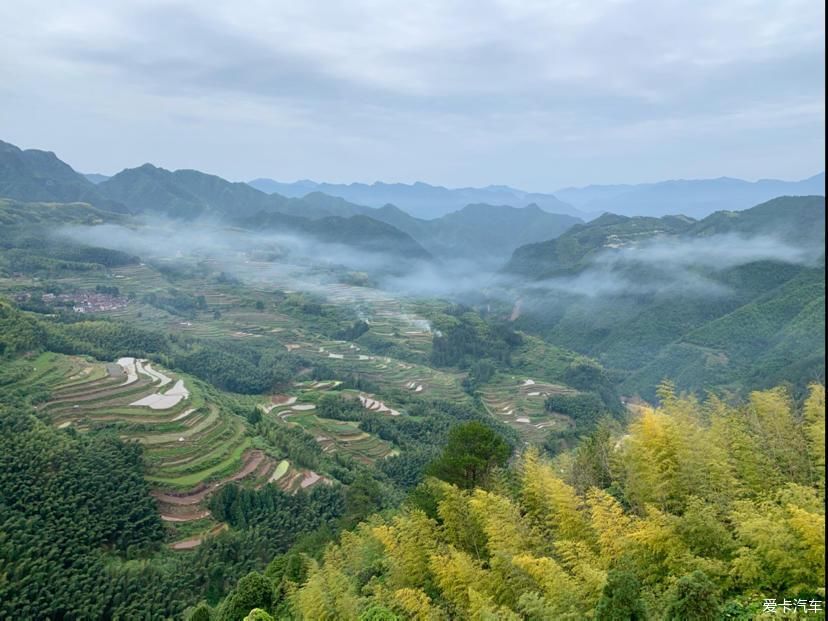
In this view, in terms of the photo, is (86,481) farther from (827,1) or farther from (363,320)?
(363,320)

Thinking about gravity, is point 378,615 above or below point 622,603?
below

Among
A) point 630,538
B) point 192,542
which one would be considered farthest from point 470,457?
point 192,542

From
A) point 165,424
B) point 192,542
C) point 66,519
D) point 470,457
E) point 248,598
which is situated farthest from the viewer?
point 165,424

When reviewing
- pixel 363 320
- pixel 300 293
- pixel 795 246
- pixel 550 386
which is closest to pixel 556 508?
pixel 550 386

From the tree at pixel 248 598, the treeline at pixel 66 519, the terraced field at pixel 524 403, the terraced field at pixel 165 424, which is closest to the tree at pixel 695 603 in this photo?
the tree at pixel 248 598

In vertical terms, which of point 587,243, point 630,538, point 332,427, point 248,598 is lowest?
point 332,427

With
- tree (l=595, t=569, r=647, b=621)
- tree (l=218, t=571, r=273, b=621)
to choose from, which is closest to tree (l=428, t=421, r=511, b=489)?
tree (l=218, t=571, r=273, b=621)

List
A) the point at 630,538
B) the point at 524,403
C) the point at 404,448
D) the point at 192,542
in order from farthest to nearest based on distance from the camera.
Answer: the point at 524,403
the point at 404,448
the point at 192,542
the point at 630,538

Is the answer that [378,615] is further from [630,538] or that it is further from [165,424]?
[165,424]
